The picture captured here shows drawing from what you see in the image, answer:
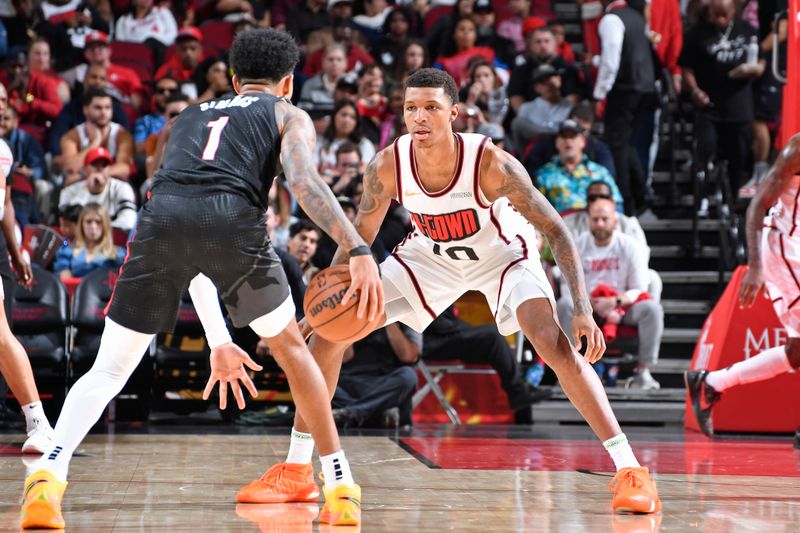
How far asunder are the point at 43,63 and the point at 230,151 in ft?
24.6

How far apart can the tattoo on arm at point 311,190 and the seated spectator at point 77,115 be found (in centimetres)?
682

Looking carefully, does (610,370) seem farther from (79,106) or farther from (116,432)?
(79,106)

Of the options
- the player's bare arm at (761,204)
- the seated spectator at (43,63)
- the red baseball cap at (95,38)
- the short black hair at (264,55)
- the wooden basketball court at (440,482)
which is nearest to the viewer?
the wooden basketball court at (440,482)

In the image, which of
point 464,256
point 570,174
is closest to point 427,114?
point 464,256

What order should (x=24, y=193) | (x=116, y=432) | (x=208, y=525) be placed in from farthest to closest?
(x=24, y=193) < (x=116, y=432) < (x=208, y=525)

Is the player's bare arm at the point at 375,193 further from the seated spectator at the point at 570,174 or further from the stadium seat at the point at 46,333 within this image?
the seated spectator at the point at 570,174

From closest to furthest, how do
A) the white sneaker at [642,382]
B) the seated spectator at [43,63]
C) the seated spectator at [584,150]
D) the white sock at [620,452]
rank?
the white sock at [620,452] → the white sneaker at [642,382] → the seated spectator at [584,150] → the seated spectator at [43,63]

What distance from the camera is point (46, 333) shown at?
7.58m

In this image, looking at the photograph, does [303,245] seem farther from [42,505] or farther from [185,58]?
[42,505]

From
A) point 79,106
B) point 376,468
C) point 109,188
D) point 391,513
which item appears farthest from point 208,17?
point 391,513

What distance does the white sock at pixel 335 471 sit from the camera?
11.9ft

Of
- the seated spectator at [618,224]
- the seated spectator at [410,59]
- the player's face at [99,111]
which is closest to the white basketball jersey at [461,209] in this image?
the seated spectator at [618,224]

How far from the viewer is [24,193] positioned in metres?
9.05

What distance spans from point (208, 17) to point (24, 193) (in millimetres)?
3928
